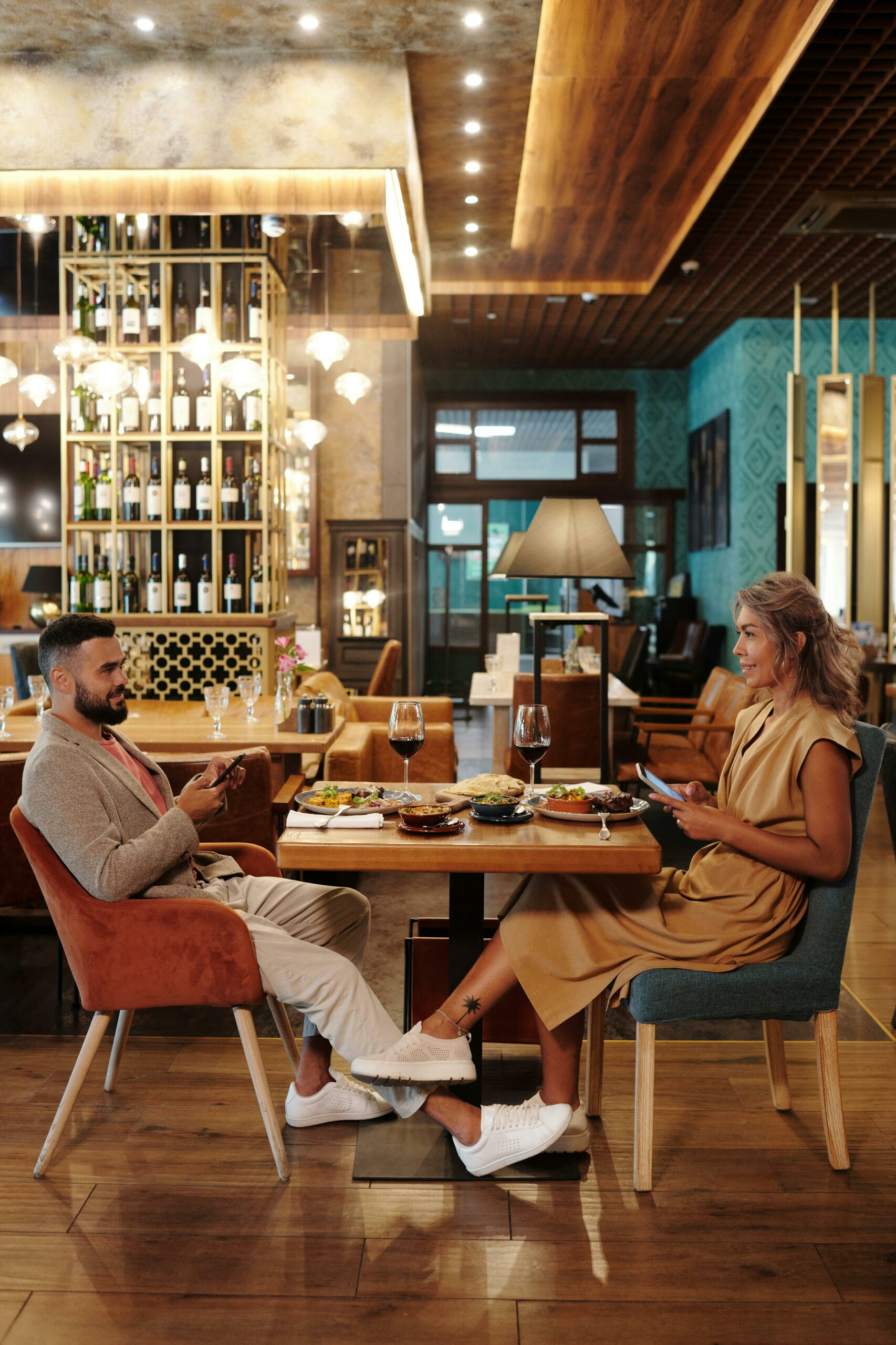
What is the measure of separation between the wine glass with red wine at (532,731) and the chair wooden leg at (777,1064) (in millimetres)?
922

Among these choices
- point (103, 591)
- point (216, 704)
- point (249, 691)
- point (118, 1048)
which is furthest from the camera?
point (103, 591)

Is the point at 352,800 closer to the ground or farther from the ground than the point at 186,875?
farther from the ground

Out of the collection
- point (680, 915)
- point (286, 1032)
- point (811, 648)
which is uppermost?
point (811, 648)

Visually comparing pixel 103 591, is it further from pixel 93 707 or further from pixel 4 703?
pixel 93 707

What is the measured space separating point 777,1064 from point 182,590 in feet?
14.1

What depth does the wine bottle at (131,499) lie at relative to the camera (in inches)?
234

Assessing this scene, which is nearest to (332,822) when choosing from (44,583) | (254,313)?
(254,313)

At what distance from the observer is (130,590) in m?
6.08

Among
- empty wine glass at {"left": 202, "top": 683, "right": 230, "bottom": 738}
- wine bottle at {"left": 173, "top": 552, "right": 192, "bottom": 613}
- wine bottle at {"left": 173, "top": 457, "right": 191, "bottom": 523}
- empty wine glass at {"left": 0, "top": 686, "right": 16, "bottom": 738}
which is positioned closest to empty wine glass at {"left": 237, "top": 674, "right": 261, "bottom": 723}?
empty wine glass at {"left": 202, "top": 683, "right": 230, "bottom": 738}

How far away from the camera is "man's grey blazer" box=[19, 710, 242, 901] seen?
229cm

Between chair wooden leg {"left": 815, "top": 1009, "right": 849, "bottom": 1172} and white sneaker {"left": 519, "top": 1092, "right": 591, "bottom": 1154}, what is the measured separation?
54 centimetres

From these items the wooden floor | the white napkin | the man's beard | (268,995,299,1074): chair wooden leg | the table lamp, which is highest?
the table lamp

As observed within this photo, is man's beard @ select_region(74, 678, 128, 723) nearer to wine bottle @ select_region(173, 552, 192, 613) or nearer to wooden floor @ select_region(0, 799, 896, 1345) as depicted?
wooden floor @ select_region(0, 799, 896, 1345)

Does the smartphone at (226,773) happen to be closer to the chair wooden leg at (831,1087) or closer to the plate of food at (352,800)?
the plate of food at (352,800)
